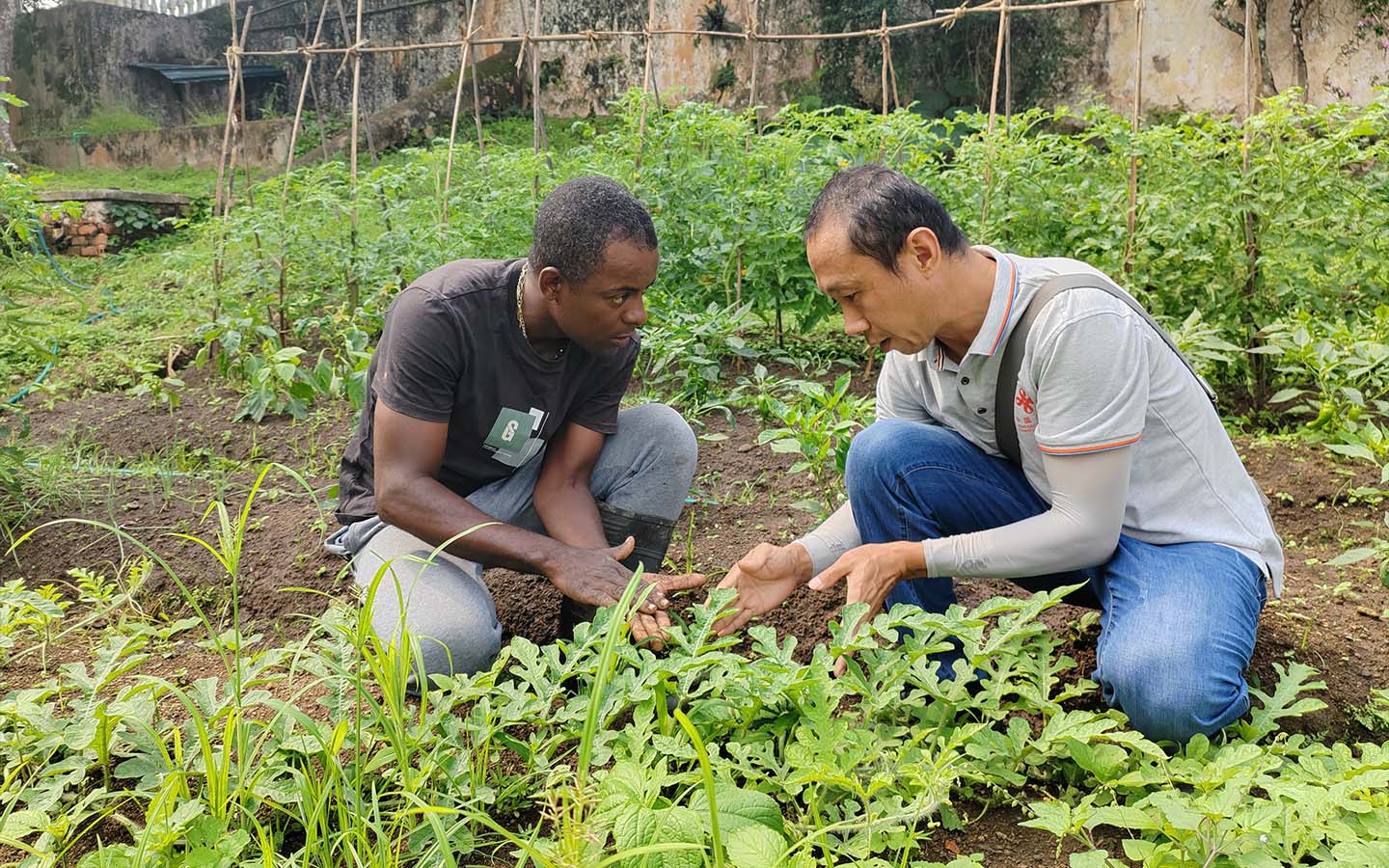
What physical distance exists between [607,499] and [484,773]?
3.45 feet

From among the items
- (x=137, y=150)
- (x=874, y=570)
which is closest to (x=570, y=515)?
(x=874, y=570)

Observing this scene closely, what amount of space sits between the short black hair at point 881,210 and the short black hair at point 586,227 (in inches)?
18.3

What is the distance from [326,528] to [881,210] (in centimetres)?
216

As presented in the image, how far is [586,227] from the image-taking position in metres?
2.41

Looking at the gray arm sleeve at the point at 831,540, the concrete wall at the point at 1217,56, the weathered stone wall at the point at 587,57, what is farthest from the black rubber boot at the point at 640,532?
the concrete wall at the point at 1217,56

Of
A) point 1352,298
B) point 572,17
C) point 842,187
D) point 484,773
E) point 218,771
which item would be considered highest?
point 572,17

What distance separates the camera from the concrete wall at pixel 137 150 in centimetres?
1364

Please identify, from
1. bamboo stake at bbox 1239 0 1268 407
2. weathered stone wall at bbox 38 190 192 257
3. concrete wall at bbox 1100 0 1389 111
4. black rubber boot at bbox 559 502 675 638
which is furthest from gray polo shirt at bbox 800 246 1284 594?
weathered stone wall at bbox 38 190 192 257

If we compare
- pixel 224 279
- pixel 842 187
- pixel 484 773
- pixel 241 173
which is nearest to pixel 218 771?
pixel 484 773

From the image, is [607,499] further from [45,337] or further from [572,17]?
[572,17]

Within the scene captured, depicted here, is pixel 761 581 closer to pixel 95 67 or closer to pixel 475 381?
pixel 475 381

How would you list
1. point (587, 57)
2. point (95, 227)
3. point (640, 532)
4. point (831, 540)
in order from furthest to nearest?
point (587, 57), point (95, 227), point (640, 532), point (831, 540)

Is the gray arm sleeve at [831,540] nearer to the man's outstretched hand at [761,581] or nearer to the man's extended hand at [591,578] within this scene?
the man's outstretched hand at [761,581]

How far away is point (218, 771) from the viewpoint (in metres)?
1.69
